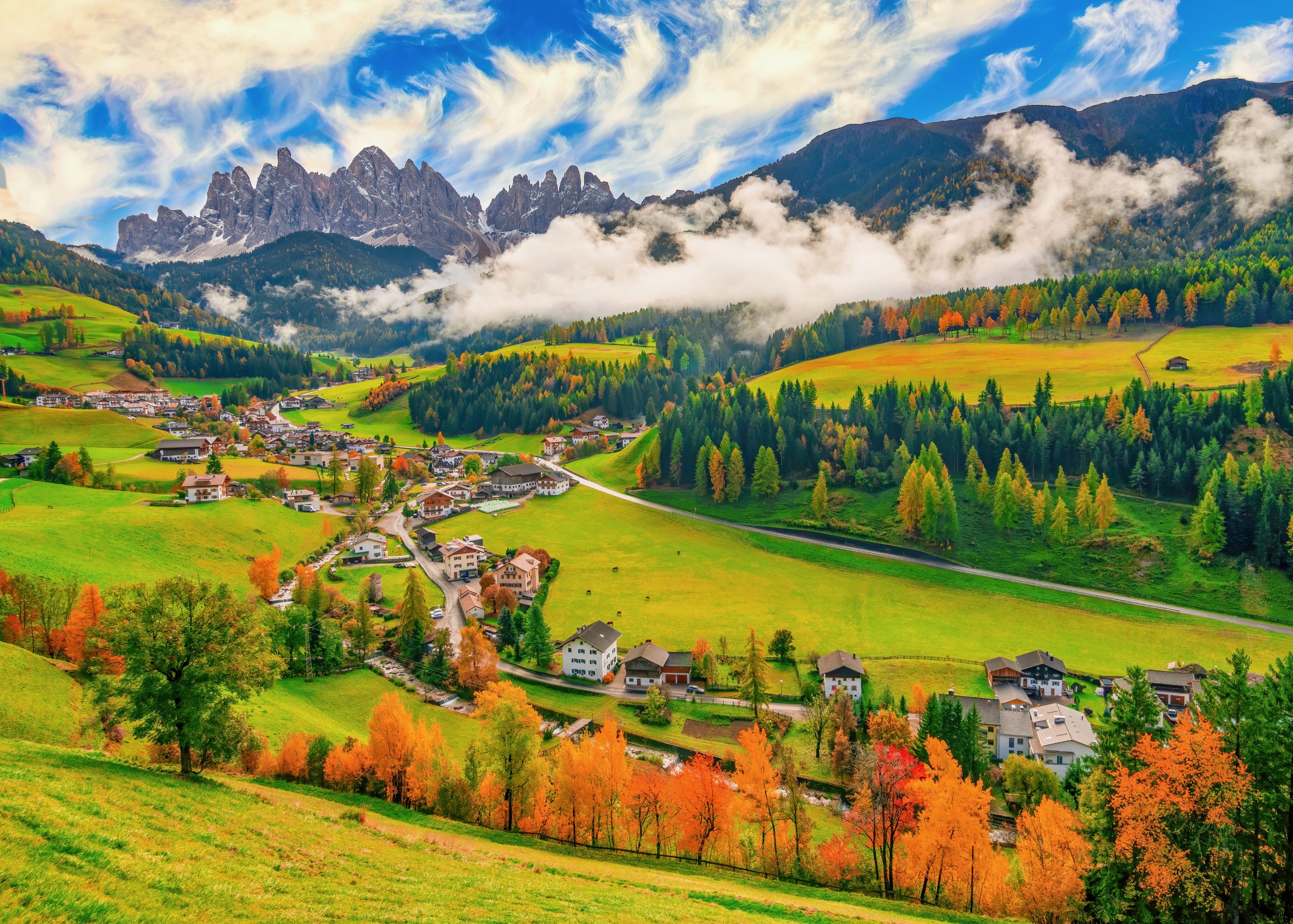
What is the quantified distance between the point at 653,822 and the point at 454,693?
28813mm

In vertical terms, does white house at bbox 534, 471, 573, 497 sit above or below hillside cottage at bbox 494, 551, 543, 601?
above

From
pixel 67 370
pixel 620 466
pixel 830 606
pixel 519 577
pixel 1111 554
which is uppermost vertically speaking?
pixel 67 370

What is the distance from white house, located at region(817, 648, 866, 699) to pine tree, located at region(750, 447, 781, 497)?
52.7 metres

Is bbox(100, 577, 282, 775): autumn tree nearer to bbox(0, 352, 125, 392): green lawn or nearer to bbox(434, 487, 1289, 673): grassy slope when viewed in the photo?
bbox(434, 487, 1289, 673): grassy slope

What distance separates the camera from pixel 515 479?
126438mm

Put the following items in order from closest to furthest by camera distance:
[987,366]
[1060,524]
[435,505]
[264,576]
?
[264,576] < [1060,524] < [435,505] < [987,366]

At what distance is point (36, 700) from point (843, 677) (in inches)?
2234

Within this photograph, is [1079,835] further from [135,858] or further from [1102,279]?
[1102,279]

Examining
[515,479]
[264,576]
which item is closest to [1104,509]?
[515,479]

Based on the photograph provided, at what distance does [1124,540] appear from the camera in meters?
83.1

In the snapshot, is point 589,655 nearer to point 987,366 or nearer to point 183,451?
point 183,451

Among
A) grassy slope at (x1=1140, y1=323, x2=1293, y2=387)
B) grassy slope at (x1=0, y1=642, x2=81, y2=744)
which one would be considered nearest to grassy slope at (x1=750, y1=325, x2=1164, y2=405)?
grassy slope at (x1=1140, y1=323, x2=1293, y2=387)

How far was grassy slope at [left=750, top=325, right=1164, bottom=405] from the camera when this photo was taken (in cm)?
13525

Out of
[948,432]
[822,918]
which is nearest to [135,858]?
[822,918]
